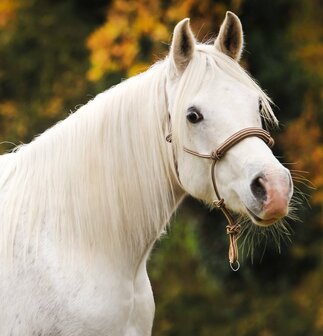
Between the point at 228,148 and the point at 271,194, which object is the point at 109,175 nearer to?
the point at 228,148

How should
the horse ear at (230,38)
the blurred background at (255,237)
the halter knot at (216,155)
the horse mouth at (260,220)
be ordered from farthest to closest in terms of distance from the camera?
1. the blurred background at (255,237)
2. the horse ear at (230,38)
3. the halter knot at (216,155)
4. the horse mouth at (260,220)

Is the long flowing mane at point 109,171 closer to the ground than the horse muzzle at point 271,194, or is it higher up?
closer to the ground

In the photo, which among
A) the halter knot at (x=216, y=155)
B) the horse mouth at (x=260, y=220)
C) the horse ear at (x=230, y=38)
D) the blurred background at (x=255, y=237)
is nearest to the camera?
the horse mouth at (x=260, y=220)

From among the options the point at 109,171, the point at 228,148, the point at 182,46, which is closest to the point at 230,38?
the point at 182,46

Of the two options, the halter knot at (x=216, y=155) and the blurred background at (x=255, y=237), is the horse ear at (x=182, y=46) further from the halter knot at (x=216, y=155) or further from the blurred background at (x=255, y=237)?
the blurred background at (x=255, y=237)

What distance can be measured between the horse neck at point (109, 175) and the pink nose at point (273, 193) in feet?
1.95

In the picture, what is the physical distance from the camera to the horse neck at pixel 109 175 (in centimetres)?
365

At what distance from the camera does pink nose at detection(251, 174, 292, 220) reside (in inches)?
126

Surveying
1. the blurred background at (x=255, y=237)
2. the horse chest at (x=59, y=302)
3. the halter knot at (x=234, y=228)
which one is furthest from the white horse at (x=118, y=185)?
the blurred background at (x=255, y=237)

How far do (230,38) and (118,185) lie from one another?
89 cm

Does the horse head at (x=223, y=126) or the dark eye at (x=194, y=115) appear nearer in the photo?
the horse head at (x=223, y=126)

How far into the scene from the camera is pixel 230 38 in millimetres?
3768

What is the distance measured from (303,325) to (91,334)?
6156 millimetres

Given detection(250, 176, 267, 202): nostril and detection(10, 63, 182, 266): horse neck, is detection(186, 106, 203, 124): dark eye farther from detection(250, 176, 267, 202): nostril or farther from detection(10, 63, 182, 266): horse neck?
detection(250, 176, 267, 202): nostril
